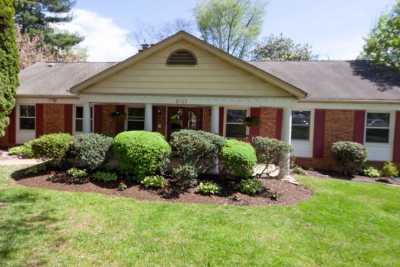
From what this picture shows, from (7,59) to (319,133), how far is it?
45.2ft

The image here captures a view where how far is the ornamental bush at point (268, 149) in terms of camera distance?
791 cm

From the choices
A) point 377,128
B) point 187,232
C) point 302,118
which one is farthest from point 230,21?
point 187,232

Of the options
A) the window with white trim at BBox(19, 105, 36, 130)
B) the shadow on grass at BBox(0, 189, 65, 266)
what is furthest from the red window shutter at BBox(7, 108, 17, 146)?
the shadow on grass at BBox(0, 189, 65, 266)

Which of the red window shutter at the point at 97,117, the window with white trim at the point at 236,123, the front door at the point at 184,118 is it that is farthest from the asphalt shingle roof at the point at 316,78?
the front door at the point at 184,118

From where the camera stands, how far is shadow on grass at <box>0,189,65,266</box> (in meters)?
3.94

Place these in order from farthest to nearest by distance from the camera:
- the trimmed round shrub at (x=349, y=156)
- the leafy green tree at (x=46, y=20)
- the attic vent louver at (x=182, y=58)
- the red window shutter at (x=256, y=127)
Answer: the leafy green tree at (x=46, y=20) → the red window shutter at (x=256, y=127) → the trimmed round shrub at (x=349, y=156) → the attic vent louver at (x=182, y=58)

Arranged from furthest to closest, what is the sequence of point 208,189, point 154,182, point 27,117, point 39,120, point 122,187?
point 27,117
point 39,120
point 154,182
point 122,187
point 208,189

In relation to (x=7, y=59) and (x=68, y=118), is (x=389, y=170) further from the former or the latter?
(x=7, y=59)

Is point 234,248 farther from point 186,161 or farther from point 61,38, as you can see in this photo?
point 61,38

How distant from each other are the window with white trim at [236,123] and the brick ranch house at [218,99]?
47 millimetres

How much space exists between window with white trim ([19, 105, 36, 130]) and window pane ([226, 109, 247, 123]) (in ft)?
33.4

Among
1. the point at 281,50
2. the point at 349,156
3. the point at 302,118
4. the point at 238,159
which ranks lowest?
the point at 349,156

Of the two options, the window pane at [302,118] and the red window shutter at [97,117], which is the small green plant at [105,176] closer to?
the red window shutter at [97,117]

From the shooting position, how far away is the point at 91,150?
26.6 ft
